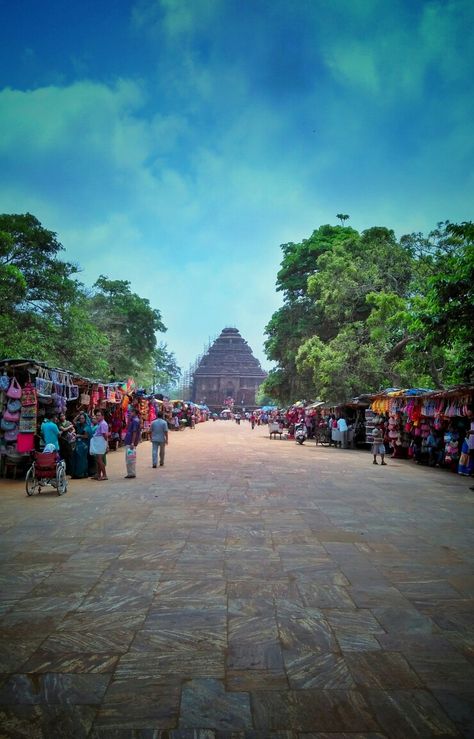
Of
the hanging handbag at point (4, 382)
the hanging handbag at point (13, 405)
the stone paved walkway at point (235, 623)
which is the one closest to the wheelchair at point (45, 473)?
the stone paved walkway at point (235, 623)

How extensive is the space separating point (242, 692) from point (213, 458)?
12163mm

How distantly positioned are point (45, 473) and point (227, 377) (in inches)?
2789

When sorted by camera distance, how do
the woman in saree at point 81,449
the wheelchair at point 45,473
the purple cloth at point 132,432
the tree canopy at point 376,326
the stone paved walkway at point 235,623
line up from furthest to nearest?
the tree canopy at point 376,326
the purple cloth at point 132,432
the woman in saree at point 81,449
the wheelchair at point 45,473
the stone paved walkway at point 235,623

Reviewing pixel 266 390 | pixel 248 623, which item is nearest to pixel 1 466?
pixel 248 623

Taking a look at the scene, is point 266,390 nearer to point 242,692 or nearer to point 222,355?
point 242,692

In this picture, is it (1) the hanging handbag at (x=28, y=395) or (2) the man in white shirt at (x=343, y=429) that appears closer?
(1) the hanging handbag at (x=28, y=395)

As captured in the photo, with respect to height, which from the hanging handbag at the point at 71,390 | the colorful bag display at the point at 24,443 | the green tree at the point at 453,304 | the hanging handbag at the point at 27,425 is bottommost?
the colorful bag display at the point at 24,443

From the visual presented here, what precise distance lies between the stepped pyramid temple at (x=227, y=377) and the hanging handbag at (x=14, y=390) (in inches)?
2682

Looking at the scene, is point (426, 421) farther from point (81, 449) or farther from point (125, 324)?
point (125, 324)

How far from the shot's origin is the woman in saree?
10.4 m

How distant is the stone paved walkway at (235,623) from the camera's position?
Result: 2314mm

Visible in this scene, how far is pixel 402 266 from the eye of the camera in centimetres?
2019

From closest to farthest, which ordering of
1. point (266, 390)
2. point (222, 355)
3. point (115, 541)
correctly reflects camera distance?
point (115, 541) → point (266, 390) → point (222, 355)

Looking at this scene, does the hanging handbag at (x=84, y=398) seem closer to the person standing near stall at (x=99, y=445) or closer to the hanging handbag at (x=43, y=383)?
the hanging handbag at (x=43, y=383)
